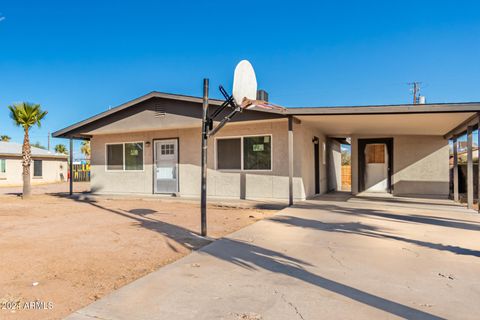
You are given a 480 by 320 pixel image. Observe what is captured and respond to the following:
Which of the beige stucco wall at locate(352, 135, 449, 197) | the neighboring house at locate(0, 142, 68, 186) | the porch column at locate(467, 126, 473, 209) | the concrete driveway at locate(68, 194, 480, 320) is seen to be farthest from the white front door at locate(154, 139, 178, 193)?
the neighboring house at locate(0, 142, 68, 186)

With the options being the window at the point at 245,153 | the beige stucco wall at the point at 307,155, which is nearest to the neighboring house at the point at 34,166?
the window at the point at 245,153

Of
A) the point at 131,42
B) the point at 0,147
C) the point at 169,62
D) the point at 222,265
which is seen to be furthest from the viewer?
the point at 0,147

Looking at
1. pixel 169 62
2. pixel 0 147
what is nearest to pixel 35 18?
pixel 169 62

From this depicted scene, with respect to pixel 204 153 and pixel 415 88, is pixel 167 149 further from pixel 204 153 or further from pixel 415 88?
pixel 415 88

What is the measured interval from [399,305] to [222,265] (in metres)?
1.93

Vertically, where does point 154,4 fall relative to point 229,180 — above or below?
above

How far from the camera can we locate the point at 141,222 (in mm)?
6879

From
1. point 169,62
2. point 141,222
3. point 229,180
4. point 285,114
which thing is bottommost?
point 141,222

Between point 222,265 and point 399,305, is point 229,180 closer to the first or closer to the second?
point 222,265

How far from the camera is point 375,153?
12.7 meters

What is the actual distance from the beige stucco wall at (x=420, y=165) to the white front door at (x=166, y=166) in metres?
8.47

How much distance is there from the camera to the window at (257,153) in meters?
9.77

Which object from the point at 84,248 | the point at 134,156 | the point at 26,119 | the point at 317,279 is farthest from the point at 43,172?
the point at 317,279

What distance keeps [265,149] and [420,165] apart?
21.4 feet
